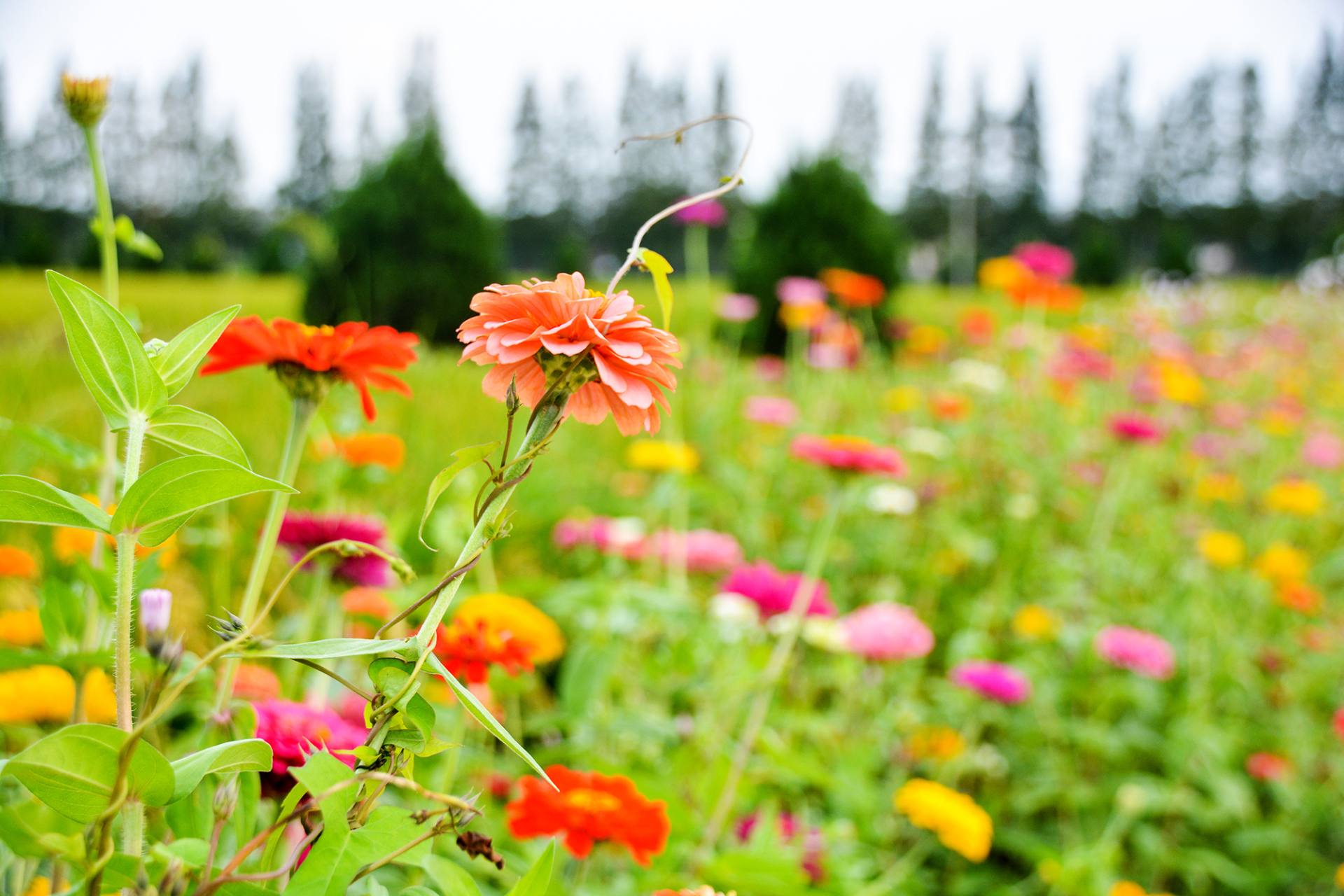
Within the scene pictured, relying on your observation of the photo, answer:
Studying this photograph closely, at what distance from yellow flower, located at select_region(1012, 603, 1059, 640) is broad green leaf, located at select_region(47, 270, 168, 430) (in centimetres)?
175

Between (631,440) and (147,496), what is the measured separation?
102 inches

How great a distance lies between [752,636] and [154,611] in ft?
3.31

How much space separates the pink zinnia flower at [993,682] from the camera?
1361 mm

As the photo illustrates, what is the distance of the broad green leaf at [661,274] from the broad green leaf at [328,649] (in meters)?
0.16

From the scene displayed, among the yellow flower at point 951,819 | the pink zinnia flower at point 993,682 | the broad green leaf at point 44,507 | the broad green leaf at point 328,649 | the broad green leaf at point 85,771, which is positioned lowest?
the pink zinnia flower at point 993,682

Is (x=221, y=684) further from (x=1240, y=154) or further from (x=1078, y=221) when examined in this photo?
(x=1240, y=154)

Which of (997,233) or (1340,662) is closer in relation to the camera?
(1340,662)

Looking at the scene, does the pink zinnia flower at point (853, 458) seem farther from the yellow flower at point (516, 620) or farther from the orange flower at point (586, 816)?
the orange flower at point (586, 816)

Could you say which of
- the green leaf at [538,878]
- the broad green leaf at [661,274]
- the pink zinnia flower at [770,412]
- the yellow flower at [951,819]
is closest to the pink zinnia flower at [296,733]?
the green leaf at [538,878]

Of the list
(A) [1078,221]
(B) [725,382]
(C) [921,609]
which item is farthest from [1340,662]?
(A) [1078,221]


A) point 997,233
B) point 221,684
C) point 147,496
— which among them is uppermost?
point 147,496

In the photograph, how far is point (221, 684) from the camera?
1.52 feet

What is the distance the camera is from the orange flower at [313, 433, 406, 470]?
3.15 feet

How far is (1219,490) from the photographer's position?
253cm
